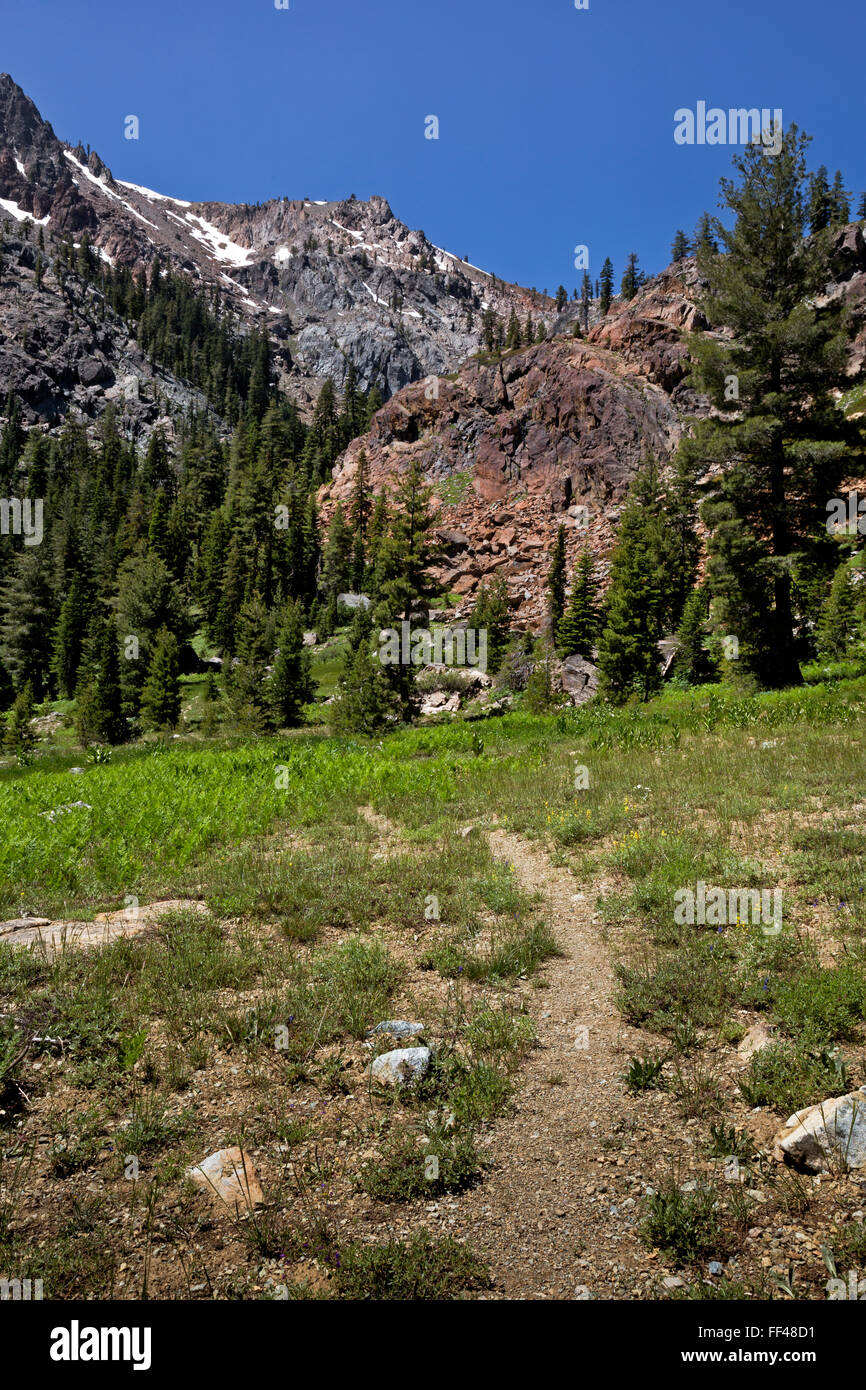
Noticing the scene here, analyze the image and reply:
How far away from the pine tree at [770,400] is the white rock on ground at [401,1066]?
19.3 metres

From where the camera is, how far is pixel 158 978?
240 inches

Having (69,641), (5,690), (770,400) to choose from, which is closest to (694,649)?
(770,400)

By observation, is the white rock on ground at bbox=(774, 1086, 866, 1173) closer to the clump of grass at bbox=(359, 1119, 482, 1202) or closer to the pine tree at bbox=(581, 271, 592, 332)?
the clump of grass at bbox=(359, 1119, 482, 1202)

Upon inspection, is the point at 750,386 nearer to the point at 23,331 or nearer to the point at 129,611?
the point at 129,611

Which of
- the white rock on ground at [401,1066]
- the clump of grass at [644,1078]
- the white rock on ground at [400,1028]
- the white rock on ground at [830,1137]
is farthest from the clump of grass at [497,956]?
the white rock on ground at [830,1137]

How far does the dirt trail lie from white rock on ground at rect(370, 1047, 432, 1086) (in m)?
0.71

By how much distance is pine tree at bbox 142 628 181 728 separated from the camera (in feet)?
163

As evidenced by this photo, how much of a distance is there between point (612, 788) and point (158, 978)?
864 centimetres

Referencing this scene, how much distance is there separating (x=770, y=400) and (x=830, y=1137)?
842 inches

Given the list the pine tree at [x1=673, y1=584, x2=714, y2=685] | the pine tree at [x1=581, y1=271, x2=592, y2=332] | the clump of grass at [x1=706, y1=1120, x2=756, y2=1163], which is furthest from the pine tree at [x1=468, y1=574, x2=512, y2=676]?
the pine tree at [x1=581, y1=271, x2=592, y2=332]

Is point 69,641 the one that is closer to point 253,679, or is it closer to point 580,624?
point 253,679

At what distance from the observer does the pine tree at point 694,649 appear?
4809 centimetres

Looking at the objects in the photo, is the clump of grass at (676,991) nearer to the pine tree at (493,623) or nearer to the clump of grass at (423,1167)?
the clump of grass at (423,1167)
